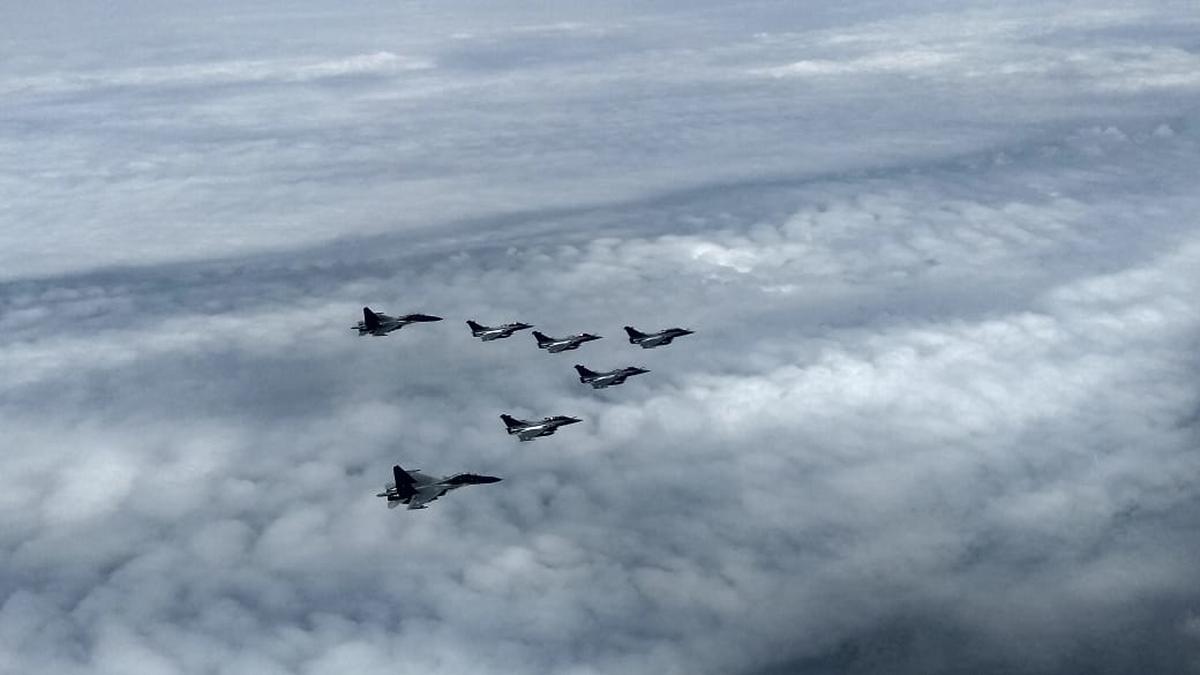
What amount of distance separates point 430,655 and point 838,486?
65.0 meters

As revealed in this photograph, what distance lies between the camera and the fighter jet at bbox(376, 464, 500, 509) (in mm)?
111812

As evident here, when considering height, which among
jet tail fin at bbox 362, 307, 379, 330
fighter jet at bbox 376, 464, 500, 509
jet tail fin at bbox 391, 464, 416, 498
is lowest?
fighter jet at bbox 376, 464, 500, 509

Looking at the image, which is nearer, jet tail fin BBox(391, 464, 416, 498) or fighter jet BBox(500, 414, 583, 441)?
jet tail fin BBox(391, 464, 416, 498)

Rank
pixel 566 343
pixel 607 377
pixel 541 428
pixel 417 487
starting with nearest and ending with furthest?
1. pixel 417 487
2. pixel 541 428
3. pixel 607 377
4. pixel 566 343

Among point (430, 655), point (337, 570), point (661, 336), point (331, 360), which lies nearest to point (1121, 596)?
point (661, 336)

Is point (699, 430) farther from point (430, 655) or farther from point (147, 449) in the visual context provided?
point (147, 449)

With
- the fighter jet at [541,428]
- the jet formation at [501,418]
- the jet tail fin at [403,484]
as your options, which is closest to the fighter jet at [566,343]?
the jet formation at [501,418]

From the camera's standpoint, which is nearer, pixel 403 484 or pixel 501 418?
pixel 403 484

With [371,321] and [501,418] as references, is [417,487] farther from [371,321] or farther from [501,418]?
[371,321]

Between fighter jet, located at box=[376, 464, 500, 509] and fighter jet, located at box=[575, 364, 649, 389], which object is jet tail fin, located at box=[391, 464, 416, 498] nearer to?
fighter jet, located at box=[376, 464, 500, 509]

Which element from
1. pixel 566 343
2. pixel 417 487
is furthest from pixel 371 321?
pixel 417 487

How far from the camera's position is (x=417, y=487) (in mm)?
114188

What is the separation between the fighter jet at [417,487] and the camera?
11181cm

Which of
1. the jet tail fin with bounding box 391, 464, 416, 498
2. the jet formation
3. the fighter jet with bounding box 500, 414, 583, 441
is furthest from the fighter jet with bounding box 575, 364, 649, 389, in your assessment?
the jet tail fin with bounding box 391, 464, 416, 498
